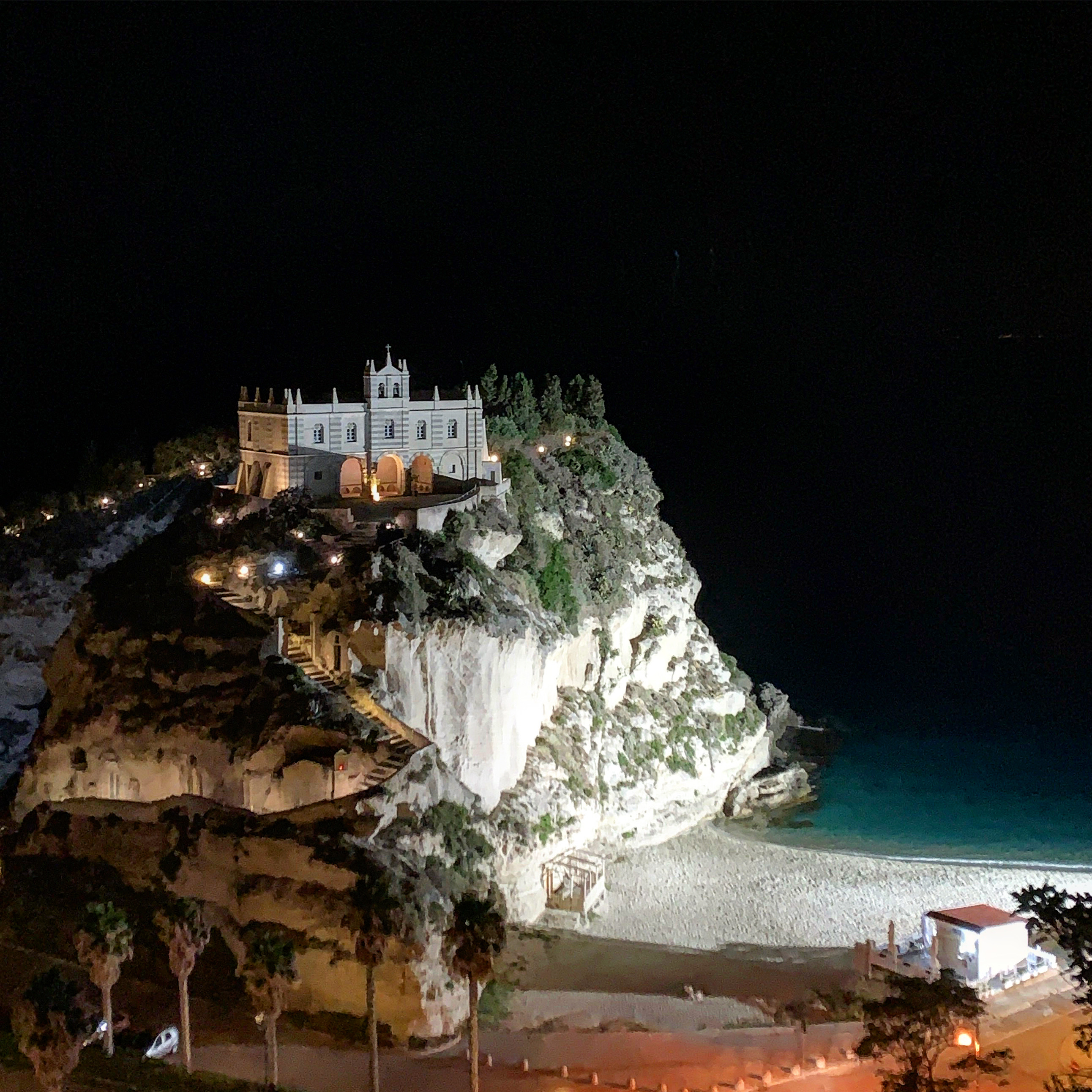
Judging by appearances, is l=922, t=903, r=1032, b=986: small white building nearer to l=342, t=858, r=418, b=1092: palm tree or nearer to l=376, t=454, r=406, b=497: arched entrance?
l=342, t=858, r=418, b=1092: palm tree

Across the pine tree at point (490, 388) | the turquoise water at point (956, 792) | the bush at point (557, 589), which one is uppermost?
the pine tree at point (490, 388)

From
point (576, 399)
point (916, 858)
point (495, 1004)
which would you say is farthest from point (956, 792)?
point (495, 1004)

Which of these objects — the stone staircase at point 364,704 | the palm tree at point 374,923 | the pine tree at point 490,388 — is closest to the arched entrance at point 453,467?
the stone staircase at point 364,704

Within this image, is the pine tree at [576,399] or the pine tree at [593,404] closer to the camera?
the pine tree at [593,404]

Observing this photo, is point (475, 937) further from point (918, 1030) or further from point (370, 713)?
point (370, 713)

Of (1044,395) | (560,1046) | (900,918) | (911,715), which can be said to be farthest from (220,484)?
(1044,395)

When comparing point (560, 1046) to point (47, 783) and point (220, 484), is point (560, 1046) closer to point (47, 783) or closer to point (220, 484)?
point (47, 783)

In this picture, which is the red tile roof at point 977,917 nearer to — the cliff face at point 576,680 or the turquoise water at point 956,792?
the cliff face at point 576,680

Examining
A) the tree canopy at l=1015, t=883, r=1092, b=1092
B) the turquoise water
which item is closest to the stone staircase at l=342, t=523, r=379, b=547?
the turquoise water
